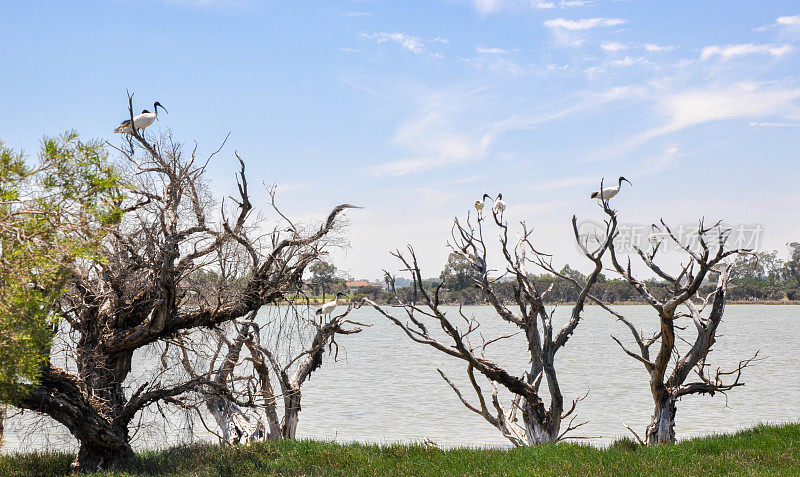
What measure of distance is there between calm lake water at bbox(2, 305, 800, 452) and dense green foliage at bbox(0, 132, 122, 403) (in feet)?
13.6

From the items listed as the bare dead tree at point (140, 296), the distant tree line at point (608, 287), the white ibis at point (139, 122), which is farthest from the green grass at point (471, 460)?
the distant tree line at point (608, 287)

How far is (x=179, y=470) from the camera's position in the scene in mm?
10195

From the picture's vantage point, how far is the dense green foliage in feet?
23.1

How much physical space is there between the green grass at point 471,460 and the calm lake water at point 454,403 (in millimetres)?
1572

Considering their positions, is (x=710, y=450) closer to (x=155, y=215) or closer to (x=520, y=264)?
(x=520, y=264)

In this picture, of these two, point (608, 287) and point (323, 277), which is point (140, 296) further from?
point (608, 287)

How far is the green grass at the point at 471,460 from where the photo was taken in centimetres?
900

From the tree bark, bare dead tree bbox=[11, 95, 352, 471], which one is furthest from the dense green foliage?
the tree bark

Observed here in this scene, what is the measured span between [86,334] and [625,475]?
8341mm

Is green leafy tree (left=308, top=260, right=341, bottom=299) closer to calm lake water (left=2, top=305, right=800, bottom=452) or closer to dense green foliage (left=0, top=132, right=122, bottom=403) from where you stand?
calm lake water (left=2, top=305, right=800, bottom=452)

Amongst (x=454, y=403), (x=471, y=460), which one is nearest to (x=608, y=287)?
(x=454, y=403)

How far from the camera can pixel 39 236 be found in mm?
7336

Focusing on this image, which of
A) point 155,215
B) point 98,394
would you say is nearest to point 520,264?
point 155,215

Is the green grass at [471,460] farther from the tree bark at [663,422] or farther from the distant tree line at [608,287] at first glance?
the distant tree line at [608,287]
